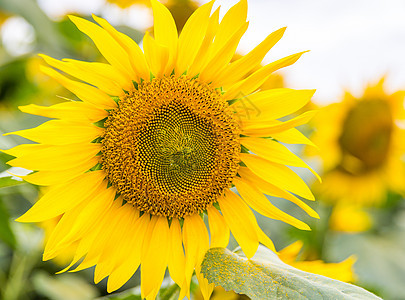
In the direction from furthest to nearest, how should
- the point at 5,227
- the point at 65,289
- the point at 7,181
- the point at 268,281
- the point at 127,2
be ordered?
1. the point at 127,2
2. the point at 65,289
3. the point at 5,227
4. the point at 7,181
5. the point at 268,281

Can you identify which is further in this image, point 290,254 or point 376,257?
point 376,257

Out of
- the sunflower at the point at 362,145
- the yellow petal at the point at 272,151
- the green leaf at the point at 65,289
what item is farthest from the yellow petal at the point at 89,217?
the sunflower at the point at 362,145

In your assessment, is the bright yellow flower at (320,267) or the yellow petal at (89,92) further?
the bright yellow flower at (320,267)

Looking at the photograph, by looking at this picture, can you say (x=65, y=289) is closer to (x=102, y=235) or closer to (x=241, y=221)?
(x=102, y=235)

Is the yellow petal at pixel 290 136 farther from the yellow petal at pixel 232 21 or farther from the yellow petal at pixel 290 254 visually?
the yellow petal at pixel 290 254

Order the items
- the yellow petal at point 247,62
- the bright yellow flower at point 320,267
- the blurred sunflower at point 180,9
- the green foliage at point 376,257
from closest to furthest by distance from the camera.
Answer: the yellow petal at point 247,62 < the bright yellow flower at point 320,267 < the green foliage at point 376,257 < the blurred sunflower at point 180,9

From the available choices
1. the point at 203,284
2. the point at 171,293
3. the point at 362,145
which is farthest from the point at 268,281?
the point at 362,145

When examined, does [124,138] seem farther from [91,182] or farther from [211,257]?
[211,257]

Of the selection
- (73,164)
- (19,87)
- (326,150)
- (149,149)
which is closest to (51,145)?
(73,164)
